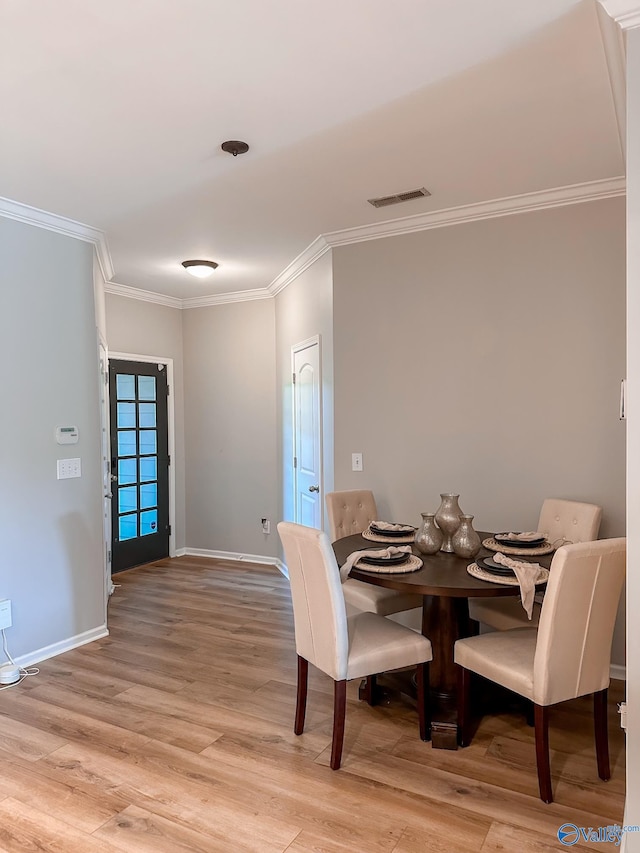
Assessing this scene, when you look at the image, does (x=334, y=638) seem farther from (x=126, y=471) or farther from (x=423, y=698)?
(x=126, y=471)

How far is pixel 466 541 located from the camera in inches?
113

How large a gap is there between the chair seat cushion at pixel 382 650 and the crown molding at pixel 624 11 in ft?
7.69

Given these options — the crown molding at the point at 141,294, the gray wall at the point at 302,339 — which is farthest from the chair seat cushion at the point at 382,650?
the crown molding at the point at 141,294

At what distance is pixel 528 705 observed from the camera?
2.92m

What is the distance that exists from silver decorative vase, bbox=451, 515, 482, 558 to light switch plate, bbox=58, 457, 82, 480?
2437mm

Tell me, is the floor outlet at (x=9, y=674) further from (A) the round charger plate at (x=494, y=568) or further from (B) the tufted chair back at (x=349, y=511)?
(A) the round charger plate at (x=494, y=568)

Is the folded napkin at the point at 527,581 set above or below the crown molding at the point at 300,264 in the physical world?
below

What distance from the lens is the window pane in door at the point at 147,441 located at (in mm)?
5914

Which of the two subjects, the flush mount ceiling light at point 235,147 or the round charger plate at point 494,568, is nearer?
the round charger plate at point 494,568

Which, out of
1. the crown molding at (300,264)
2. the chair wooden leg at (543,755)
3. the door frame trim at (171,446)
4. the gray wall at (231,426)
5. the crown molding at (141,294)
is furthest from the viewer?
the door frame trim at (171,446)

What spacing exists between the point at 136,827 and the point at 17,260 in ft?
9.82

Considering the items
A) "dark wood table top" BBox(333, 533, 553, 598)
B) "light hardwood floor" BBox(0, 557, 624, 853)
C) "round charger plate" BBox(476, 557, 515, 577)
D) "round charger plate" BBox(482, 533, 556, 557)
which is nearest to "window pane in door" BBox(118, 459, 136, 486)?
"light hardwood floor" BBox(0, 557, 624, 853)

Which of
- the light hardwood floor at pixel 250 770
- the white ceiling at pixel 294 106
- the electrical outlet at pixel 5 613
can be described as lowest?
the light hardwood floor at pixel 250 770

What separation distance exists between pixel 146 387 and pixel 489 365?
3562 mm
